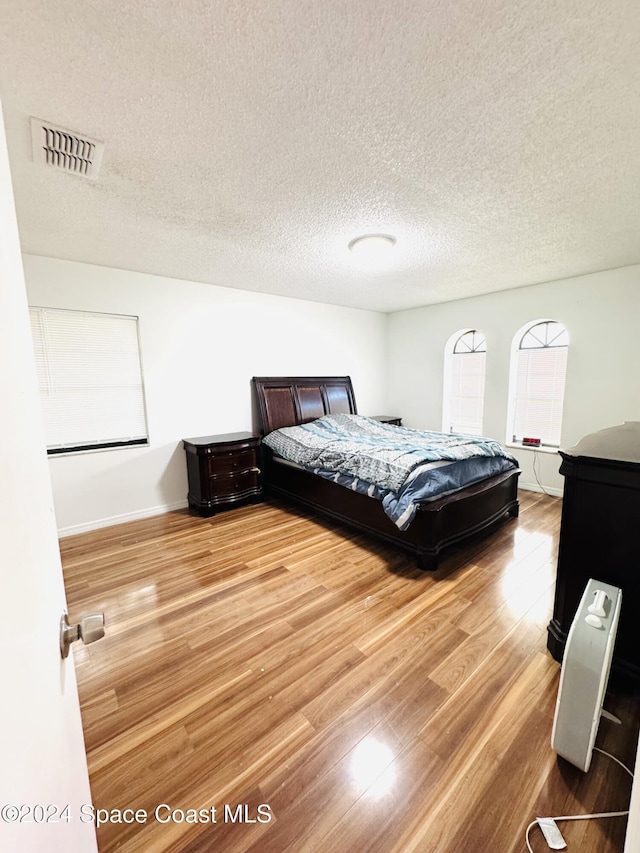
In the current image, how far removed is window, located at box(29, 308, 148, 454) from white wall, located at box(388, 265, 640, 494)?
3.90 m

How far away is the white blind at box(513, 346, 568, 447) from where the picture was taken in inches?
161

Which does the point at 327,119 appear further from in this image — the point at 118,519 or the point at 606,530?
the point at 118,519

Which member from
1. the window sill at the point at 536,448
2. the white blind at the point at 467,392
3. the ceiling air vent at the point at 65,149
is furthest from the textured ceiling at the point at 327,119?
the window sill at the point at 536,448

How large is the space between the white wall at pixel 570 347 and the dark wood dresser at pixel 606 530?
7.98 feet

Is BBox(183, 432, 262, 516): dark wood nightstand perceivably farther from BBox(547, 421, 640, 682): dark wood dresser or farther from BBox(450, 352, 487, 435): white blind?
BBox(450, 352, 487, 435): white blind

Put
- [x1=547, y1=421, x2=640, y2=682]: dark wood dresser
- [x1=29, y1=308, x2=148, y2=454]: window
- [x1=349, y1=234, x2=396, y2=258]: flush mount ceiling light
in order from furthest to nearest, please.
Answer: [x1=29, y1=308, x2=148, y2=454]: window
[x1=349, y1=234, x2=396, y2=258]: flush mount ceiling light
[x1=547, y1=421, x2=640, y2=682]: dark wood dresser

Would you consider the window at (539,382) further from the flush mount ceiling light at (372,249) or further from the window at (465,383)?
the flush mount ceiling light at (372,249)

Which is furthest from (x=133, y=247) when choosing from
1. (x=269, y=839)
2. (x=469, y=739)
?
(x=469, y=739)

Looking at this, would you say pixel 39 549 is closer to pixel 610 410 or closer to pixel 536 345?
pixel 610 410

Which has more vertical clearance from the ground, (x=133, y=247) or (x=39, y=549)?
(x=133, y=247)

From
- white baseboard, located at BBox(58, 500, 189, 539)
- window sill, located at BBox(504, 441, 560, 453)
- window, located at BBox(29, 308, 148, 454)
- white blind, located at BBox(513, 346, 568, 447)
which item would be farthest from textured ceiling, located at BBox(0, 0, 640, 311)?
white baseboard, located at BBox(58, 500, 189, 539)

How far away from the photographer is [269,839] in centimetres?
108

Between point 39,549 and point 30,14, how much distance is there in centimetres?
160

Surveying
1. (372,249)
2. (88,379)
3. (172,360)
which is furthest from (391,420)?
(88,379)
